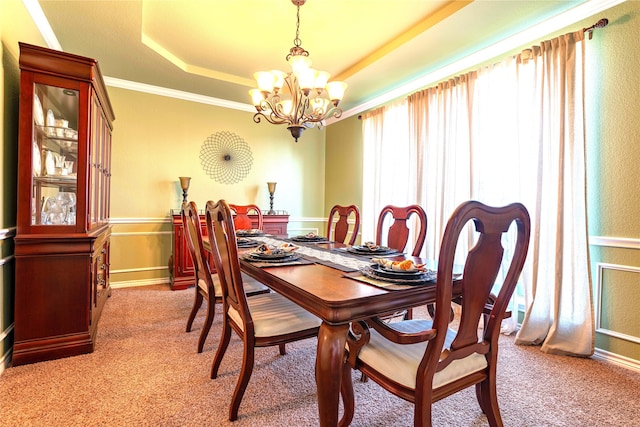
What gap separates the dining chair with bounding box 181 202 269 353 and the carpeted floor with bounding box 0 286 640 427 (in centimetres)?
24

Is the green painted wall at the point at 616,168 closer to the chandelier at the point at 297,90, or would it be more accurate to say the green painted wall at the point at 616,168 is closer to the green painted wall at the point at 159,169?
the chandelier at the point at 297,90

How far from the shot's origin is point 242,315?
1.48m

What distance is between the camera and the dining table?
1.12 meters

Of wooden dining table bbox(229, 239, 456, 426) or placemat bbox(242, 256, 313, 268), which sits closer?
wooden dining table bbox(229, 239, 456, 426)

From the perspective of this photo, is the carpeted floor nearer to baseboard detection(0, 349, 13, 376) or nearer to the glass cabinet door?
baseboard detection(0, 349, 13, 376)

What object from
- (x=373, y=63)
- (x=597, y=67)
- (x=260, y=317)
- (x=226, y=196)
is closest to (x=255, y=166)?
(x=226, y=196)

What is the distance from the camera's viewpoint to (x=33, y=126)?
1979 millimetres

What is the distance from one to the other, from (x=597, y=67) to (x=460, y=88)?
3.35ft

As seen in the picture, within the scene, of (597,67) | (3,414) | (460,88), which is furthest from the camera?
(460,88)

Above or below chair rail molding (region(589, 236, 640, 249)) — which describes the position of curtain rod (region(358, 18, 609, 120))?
above

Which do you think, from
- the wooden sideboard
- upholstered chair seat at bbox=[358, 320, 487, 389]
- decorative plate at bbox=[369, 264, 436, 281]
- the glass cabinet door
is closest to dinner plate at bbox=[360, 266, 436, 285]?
decorative plate at bbox=[369, 264, 436, 281]

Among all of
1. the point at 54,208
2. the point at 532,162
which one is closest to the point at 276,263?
the point at 54,208

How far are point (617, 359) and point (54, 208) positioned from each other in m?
3.85

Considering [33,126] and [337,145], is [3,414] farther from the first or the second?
[337,145]
